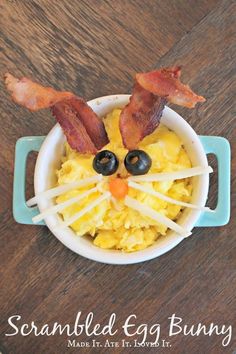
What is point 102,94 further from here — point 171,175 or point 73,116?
point 171,175

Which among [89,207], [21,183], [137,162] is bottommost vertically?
[21,183]

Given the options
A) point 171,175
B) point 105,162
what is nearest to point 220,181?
point 171,175

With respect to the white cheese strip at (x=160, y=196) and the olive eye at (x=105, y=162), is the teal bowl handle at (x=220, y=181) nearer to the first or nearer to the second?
the white cheese strip at (x=160, y=196)

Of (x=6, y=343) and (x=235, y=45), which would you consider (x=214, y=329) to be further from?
(x=235, y=45)

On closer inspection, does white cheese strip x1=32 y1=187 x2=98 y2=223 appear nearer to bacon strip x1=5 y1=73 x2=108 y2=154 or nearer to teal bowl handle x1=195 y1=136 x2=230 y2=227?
bacon strip x1=5 y1=73 x2=108 y2=154

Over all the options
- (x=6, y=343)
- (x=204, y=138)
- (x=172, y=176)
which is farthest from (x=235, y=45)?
(x=6, y=343)

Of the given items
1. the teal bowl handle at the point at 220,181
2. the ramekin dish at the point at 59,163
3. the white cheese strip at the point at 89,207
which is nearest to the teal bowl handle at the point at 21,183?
the ramekin dish at the point at 59,163

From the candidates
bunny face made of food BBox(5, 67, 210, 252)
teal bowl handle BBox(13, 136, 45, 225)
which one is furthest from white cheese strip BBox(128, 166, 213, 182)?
teal bowl handle BBox(13, 136, 45, 225)
